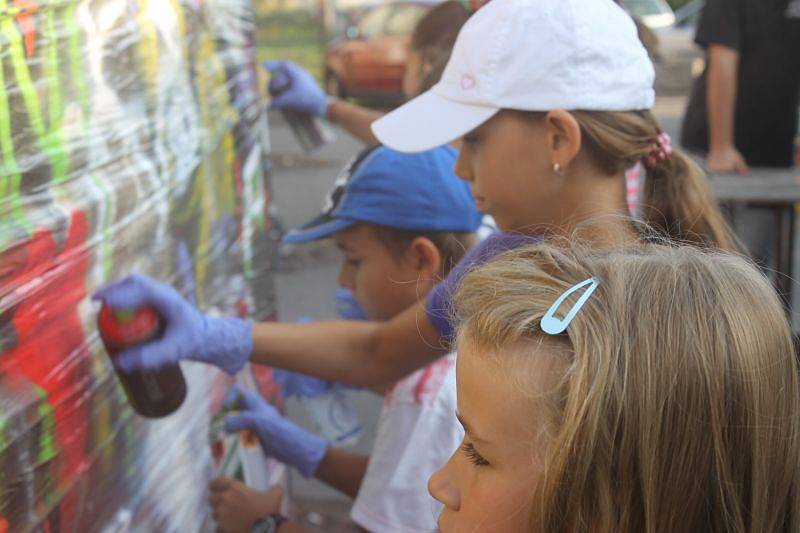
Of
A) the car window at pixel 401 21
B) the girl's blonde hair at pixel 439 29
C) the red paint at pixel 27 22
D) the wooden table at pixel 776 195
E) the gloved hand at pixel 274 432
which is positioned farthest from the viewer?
the car window at pixel 401 21

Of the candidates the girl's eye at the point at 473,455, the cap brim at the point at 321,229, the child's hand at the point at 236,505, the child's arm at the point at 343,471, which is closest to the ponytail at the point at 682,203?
the cap brim at the point at 321,229

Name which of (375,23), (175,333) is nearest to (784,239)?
(175,333)

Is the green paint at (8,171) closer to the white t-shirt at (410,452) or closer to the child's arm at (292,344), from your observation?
the child's arm at (292,344)

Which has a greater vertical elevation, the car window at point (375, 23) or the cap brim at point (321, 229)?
the cap brim at point (321, 229)

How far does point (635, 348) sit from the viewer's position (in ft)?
3.45

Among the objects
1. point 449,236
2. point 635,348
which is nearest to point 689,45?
point 449,236

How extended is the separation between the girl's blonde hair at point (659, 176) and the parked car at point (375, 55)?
1074cm

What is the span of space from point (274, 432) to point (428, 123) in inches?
29.7

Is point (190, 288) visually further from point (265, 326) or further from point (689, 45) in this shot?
point (689, 45)

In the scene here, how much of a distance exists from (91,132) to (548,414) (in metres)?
0.81

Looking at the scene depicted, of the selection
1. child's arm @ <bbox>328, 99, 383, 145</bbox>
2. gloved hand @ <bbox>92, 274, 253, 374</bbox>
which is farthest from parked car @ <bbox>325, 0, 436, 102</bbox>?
gloved hand @ <bbox>92, 274, 253, 374</bbox>

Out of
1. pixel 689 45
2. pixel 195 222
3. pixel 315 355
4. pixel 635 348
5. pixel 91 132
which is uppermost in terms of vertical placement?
pixel 91 132

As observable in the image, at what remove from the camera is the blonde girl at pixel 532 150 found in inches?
67.0

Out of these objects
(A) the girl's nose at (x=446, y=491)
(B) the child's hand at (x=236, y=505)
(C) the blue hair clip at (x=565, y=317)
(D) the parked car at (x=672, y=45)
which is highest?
(C) the blue hair clip at (x=565, y=317)
